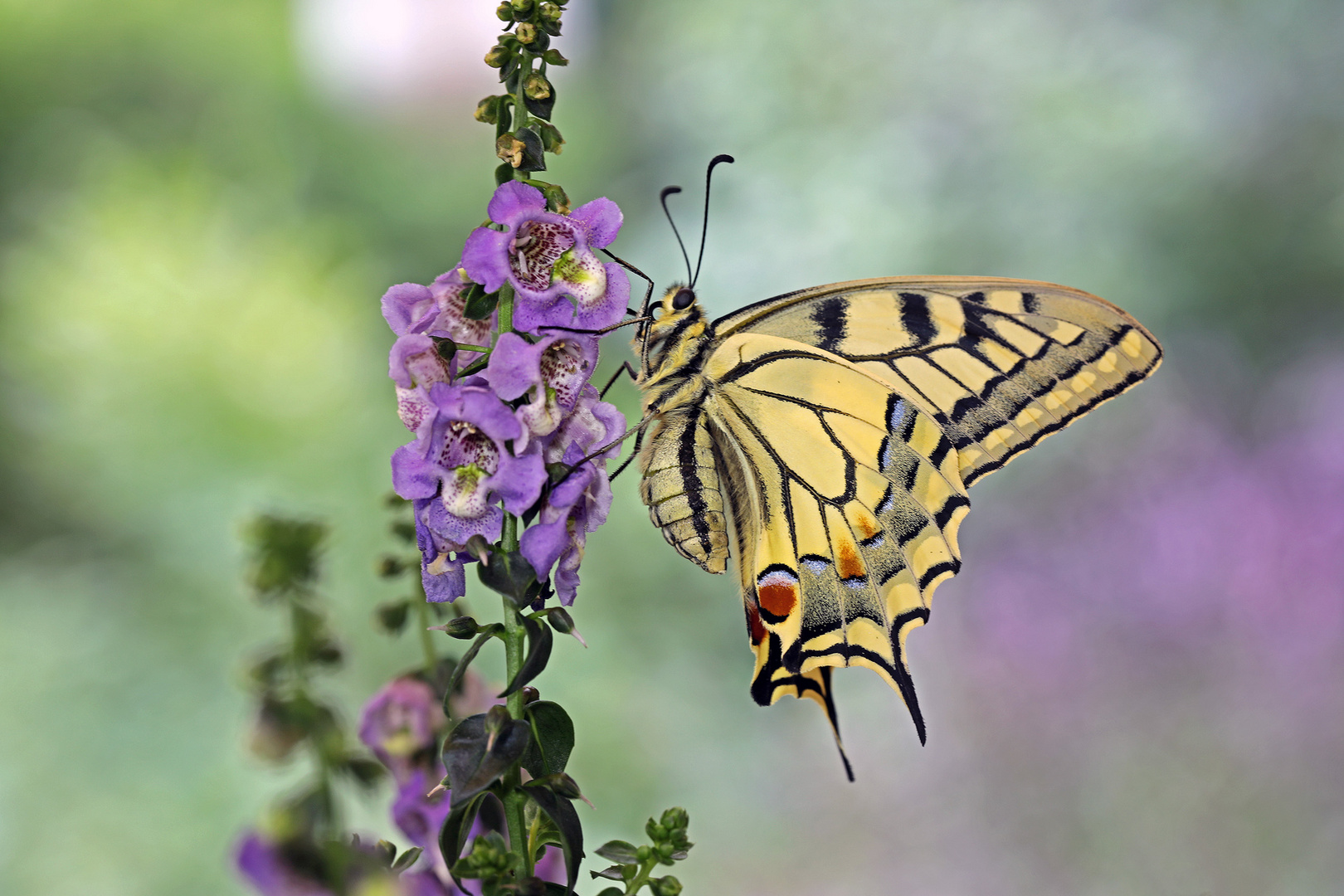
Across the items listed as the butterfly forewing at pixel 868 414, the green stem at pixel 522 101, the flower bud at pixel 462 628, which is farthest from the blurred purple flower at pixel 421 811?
the butterfly forewing at pixel 868 414

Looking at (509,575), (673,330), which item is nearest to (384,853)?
(509,575)

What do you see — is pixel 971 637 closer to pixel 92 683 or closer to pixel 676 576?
pixel 676 576

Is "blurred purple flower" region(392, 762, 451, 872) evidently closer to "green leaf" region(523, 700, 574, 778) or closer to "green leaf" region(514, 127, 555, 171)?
"green leaf" region(523, 700, 574, 778)

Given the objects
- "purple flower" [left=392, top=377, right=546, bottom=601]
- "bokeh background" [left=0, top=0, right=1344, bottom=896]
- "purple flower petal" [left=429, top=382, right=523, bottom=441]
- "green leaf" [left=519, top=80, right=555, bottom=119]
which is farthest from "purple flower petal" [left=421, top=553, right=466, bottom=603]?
"bokeh background" [left=0, top=0, right=1344, bottom=896]

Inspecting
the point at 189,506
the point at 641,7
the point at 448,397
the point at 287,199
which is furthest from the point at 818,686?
the point at 641,7

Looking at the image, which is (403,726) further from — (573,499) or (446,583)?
Answer: (573,499)

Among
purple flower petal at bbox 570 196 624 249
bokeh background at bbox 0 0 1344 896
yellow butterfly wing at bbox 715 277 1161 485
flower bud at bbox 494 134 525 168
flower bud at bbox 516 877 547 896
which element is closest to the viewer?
flower bud at bbox 516 877 547 896

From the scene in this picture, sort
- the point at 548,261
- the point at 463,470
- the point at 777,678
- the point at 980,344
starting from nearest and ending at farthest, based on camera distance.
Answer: the point at 463,470 < the point at 548,261 < the point at 777,678 < the point at 980,344
